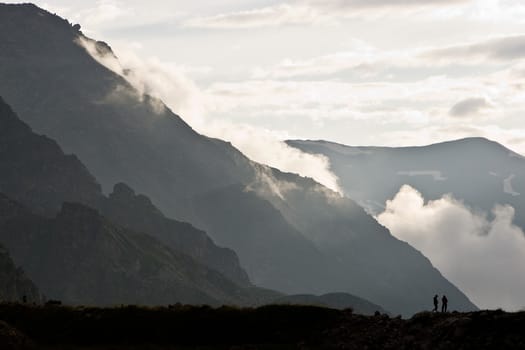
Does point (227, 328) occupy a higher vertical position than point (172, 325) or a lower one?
higher

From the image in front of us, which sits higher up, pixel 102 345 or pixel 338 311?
pixel 338 311

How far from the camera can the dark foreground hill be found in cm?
7319

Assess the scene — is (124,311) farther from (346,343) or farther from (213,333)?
(346,343)

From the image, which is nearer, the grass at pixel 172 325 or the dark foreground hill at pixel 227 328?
the dark foreground hill at pixel 227 328

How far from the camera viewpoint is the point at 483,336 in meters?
68.2

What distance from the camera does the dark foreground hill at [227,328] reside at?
73.2 metres

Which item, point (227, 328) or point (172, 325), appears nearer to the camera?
point (227, 328)

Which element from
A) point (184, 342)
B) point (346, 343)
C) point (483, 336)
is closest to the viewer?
point (483, 336)

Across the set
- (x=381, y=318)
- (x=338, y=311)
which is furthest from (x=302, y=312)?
(x=381, y=318)

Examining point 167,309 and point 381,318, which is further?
point 167,309

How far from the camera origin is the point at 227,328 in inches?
3305

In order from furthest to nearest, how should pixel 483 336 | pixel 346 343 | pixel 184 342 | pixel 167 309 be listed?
pixel 167 309 < pixel 184 342 < pixel 346 343 < pixel 483 336

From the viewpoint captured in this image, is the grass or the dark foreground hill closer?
the dark foreground hill

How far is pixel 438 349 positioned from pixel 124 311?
31.4 meters
